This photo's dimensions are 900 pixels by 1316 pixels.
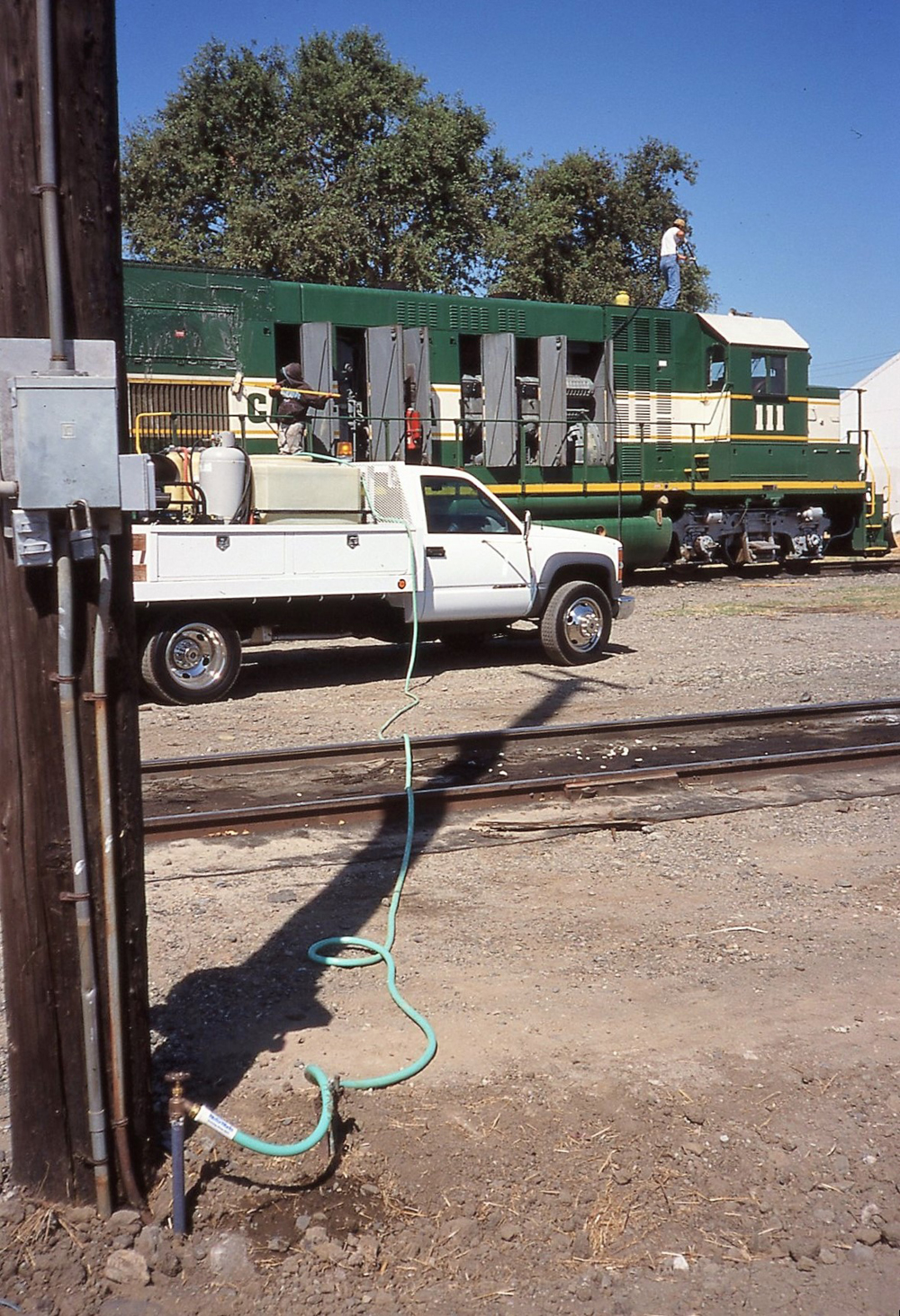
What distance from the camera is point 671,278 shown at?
20.7 meters

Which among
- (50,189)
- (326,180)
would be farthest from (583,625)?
(326,180)

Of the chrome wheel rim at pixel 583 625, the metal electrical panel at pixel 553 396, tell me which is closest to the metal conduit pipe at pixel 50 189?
the chrome wheel rim at pixel 583 625

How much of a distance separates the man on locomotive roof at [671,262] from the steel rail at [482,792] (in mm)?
13744

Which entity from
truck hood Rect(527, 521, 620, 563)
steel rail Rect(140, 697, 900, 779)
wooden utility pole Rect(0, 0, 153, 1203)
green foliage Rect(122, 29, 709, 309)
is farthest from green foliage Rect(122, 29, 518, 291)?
wooden utility pole Rect(0, 0, 153, 1203)

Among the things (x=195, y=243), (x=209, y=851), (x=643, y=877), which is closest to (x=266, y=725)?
(x=209, y=851)

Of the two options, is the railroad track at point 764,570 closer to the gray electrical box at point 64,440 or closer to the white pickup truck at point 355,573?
the white pickup truck at point 355,573

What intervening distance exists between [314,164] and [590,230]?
8.93 metres

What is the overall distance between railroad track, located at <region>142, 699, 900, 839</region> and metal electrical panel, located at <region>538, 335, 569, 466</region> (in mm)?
9304

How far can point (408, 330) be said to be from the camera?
1692cm

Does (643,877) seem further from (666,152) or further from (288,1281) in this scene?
(666,152)

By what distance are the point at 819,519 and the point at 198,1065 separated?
66.3ft

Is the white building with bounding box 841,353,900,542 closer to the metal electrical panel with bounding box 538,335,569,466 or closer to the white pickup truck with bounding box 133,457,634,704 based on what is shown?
the metal electrical panel with bounding box 538,335,569,466

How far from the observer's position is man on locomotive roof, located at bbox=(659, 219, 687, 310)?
20266 millimetres

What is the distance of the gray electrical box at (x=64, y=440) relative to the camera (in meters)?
2.79
